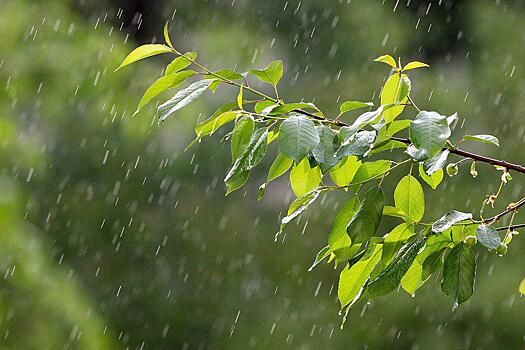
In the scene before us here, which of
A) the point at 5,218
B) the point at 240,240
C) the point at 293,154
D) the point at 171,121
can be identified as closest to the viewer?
the point at 293,154

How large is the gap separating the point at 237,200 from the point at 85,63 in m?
1.19

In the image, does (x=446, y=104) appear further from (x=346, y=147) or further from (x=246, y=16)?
(x=346, y=147)

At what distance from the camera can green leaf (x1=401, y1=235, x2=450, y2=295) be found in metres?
0.91

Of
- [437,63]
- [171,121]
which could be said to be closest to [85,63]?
[171,121]

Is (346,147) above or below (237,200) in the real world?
above

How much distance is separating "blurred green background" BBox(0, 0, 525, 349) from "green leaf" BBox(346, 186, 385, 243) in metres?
3.25

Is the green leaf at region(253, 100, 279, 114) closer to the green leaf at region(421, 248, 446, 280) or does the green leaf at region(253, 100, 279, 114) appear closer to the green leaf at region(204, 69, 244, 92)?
the green leaf at region(204, 69, 244, 92)

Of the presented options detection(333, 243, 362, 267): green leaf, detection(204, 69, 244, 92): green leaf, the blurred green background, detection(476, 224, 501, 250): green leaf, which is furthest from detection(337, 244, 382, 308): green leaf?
the blurred green background

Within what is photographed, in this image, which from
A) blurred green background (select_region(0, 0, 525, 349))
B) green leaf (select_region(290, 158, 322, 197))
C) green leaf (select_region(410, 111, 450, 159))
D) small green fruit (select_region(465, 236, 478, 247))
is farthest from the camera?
blurred green background (select_region(0, 0, 525, 349))

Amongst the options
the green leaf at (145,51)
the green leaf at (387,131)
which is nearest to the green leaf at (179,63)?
the green leaf at (145,51)

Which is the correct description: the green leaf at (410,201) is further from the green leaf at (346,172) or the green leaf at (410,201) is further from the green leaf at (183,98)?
the green leaf at (183,98)

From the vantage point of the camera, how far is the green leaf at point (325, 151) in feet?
2.72

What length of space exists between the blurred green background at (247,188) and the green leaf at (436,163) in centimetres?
330

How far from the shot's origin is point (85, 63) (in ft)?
13.0
